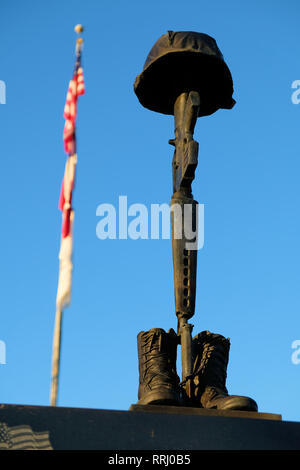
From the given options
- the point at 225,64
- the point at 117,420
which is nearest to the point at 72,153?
the point at 225,64

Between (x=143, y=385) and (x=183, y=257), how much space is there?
4.06 feet

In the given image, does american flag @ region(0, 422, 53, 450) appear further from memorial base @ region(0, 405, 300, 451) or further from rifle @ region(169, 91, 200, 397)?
rifle @ region(169, 91, 200, 397)

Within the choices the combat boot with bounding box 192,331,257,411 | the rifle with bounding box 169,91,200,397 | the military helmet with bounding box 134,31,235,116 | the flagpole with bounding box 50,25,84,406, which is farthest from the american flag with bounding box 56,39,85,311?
the combat boot with bounding box 192,331,257,411

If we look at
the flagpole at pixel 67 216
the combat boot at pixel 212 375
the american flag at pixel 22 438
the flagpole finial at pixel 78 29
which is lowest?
the american flag at pixel 22 438

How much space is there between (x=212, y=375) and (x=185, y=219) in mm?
1421

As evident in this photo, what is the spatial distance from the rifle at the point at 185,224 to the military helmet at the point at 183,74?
0.43m

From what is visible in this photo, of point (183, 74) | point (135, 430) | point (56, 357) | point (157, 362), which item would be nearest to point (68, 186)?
point (56, 357)

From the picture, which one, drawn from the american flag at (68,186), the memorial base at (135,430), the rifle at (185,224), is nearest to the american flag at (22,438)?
the memorial base at (135,430)

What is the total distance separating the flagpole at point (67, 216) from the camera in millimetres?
5156

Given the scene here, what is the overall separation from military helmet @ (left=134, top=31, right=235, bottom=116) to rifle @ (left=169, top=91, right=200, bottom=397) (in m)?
0.43

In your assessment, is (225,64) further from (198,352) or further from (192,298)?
(198,352)

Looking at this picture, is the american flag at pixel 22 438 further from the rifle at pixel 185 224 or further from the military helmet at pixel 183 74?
the military helmet at pixel 183 74
